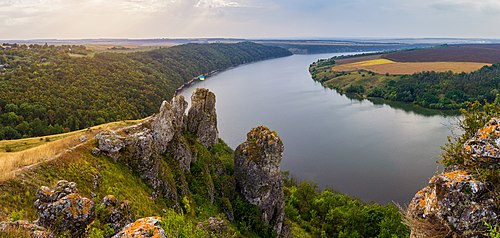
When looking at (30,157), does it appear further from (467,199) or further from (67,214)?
(467,199)

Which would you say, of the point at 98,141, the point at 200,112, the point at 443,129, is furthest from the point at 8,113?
the point at 443,129

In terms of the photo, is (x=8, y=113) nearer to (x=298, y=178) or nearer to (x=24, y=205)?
(x=298, y=178)

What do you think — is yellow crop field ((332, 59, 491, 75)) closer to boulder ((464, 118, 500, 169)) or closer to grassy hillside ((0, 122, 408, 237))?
grassy hillside ((0, 122, 408, 237))

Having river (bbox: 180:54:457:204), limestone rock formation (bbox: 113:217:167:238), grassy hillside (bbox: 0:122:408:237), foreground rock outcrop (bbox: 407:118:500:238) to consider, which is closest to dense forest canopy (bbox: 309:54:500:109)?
river (bbox: 180:54:457:204)

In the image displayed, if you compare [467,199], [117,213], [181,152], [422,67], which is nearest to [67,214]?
[117,213]

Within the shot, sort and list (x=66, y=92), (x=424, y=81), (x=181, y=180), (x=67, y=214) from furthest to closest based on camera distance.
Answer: (x=424, y=81), (x=66, y=92), (x=181, y=180), (x=67, y=214)

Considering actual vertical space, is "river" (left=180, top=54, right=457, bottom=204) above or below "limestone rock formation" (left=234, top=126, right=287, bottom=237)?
below
